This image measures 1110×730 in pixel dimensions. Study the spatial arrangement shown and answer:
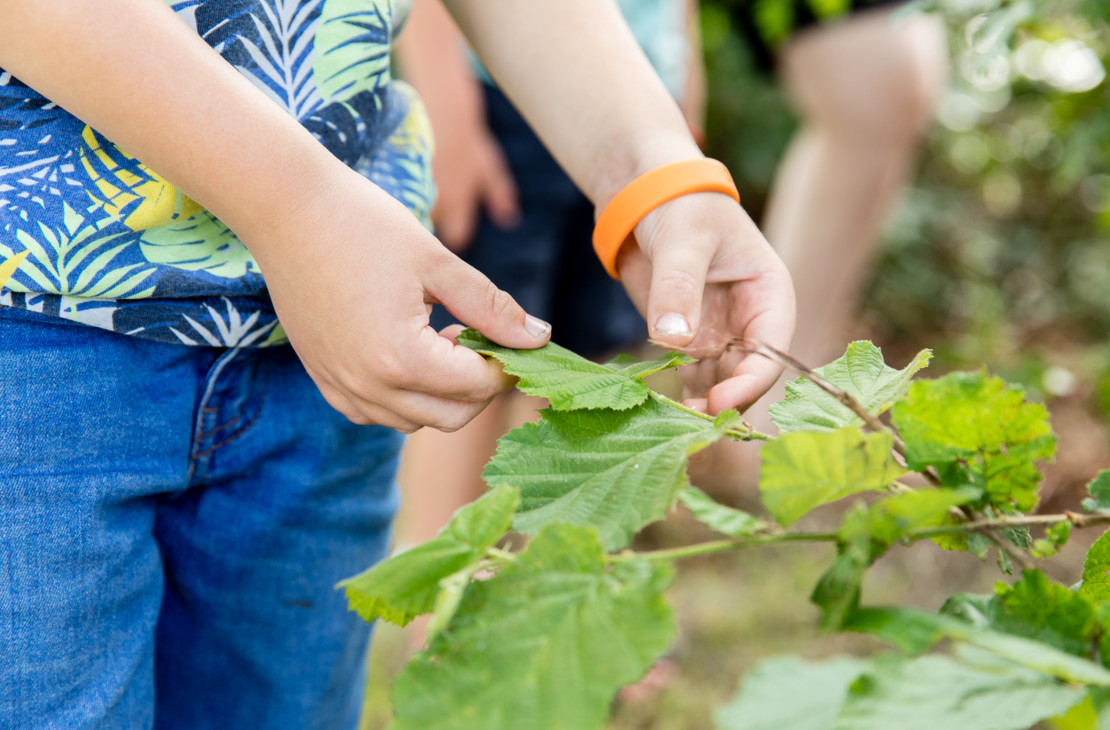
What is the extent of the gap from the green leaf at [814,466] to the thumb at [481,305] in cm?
30

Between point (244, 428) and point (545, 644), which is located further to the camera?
point (244, 428)

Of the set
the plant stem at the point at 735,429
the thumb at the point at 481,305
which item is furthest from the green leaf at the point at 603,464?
the thumb at the point at 481,305

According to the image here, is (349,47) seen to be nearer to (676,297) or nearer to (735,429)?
(676,297)

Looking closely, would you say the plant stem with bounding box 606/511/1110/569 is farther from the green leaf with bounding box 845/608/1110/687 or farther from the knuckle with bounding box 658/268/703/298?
the knuckle with bounding box 658/268/703/298

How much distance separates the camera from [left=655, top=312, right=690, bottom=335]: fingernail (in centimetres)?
81

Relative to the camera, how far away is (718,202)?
0.91 metres

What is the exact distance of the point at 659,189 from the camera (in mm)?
893

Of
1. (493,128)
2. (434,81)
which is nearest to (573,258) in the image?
(493,128)

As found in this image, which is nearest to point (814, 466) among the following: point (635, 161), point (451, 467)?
point (635, 161)

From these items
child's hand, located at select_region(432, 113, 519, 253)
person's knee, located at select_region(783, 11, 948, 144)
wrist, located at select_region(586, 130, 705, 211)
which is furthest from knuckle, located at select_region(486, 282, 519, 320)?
person's knee, located at select_region(783, 11, 948, 144)

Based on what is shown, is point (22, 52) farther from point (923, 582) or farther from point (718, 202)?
point (923, 582)

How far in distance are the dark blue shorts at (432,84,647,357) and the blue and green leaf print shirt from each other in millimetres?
1142

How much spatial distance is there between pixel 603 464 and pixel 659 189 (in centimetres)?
33

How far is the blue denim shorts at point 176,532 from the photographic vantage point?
2.43ft
